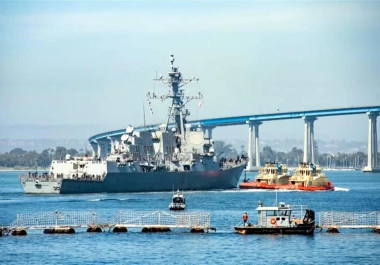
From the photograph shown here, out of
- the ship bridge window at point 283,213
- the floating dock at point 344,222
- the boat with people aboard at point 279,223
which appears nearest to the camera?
the boat with people aboard at point 279,223

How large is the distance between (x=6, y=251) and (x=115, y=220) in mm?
16572

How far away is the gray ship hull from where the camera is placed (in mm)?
105375

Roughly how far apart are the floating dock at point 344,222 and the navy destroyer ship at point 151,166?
38.3m

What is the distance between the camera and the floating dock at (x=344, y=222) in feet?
204

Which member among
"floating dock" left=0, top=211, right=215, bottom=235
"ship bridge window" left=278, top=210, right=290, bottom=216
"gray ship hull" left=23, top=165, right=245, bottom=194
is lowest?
"floating dock" left=0, top=211, right=215, bottom=235

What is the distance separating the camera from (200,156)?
116 meters

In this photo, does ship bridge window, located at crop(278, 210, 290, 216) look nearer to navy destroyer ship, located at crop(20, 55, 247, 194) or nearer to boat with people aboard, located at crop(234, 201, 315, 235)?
boat with people aboard, located at crop(234, 201, 315, 235)

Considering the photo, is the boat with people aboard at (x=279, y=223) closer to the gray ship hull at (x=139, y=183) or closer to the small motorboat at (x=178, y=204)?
the small motorboat at (x=178, y=204)

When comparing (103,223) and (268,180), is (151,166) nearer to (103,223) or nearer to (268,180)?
(268,180)

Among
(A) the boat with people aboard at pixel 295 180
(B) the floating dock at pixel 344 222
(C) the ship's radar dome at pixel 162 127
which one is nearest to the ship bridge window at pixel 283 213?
(B) the floating dock at pixel 344 222

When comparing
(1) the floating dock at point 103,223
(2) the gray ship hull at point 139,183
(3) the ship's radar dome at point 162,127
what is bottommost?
(1) the floating dock at point 103,223

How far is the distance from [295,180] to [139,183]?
21.7 metres

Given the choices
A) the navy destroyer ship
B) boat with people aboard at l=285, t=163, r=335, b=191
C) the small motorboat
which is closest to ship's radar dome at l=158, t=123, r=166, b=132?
the navy destroyer ship

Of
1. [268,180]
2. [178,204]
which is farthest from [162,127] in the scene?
[178,204]
